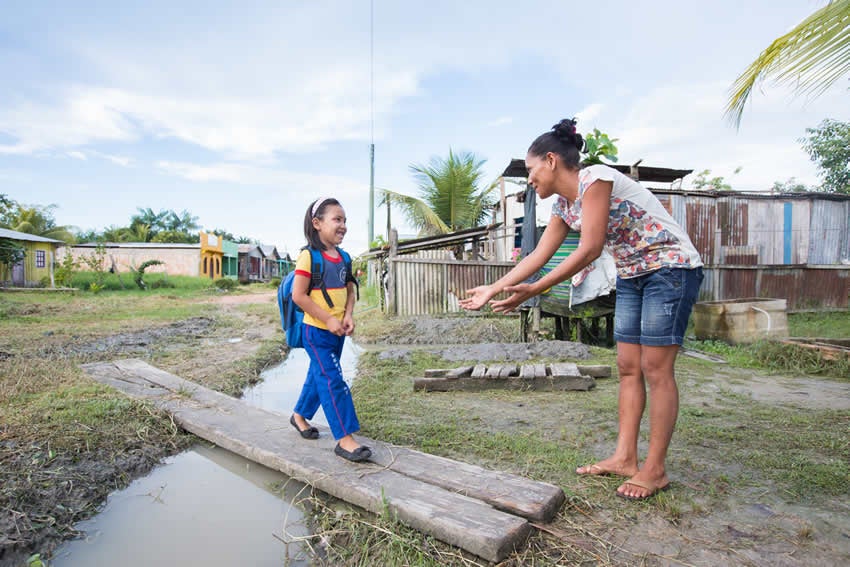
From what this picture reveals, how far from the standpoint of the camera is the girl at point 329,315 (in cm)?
274

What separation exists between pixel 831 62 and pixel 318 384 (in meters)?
3.21

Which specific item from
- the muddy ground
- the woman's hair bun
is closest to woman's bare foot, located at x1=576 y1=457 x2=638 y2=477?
the muddy ground

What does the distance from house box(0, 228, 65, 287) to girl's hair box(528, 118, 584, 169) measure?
83.7ft

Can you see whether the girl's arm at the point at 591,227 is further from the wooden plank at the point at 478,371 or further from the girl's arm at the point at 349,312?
the wooden plank at the point at 478,371

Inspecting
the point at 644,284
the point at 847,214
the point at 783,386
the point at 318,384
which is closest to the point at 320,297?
the point at 318,384

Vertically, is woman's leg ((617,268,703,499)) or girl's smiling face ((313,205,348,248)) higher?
girl's smiling face ((313,205,348,248))

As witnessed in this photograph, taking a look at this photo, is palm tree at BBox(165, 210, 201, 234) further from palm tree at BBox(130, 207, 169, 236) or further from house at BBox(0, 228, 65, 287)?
house at BBox(0, 228, 65, 287)

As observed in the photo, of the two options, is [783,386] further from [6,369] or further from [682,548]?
[6,369]

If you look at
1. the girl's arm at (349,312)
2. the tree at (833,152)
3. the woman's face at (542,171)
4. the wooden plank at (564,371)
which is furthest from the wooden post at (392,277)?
the tree at (833,152)

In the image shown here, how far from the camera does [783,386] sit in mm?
4988

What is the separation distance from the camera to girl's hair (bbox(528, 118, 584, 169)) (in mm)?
2373

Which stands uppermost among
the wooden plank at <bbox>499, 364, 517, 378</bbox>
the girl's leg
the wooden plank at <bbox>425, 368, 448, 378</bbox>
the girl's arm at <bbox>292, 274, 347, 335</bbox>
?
the girl's arm at <bbox>292, 274, 347, 335</bbox>

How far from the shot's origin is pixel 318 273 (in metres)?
2.83

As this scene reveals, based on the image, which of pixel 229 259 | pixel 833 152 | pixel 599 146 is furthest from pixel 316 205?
pixel 229 259
